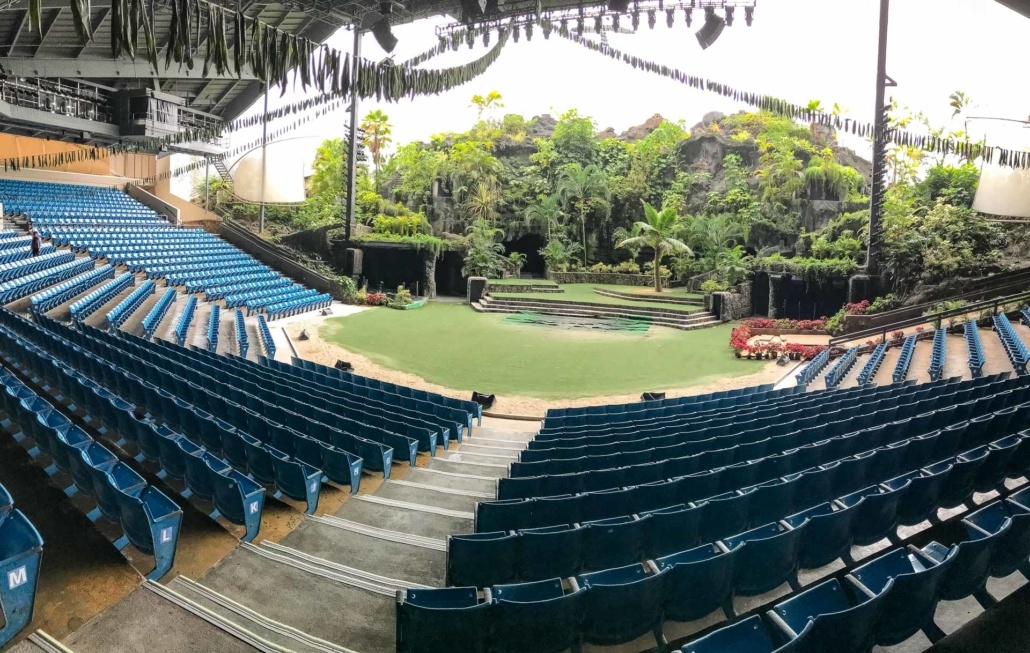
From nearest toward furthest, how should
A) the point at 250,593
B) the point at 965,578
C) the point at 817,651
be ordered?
the point at 817,651
the point at 965,578
the point at 250,593

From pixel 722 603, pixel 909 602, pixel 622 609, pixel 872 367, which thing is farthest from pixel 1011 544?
pixel 872 367

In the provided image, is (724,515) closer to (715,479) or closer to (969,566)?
(715,479)

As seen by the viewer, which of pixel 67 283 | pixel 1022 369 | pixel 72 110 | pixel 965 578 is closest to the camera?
pixel 965 578

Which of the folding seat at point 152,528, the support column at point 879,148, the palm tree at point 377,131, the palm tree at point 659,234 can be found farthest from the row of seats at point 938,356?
Answer: the palm tree at point 377,131

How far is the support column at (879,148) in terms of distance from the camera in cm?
2194

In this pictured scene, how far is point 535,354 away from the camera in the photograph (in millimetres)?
18016

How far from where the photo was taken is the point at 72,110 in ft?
86.5

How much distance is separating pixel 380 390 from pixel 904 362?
11264 millimetres

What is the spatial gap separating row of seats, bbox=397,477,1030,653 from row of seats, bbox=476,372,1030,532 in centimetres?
92

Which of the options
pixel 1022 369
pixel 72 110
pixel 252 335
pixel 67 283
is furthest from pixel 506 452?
pixel 72 110

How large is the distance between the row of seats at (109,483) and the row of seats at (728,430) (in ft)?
11.6

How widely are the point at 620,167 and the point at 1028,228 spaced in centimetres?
2183

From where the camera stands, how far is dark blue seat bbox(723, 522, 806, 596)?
3354 millimetres

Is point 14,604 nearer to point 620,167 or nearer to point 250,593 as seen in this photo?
point 250,593
